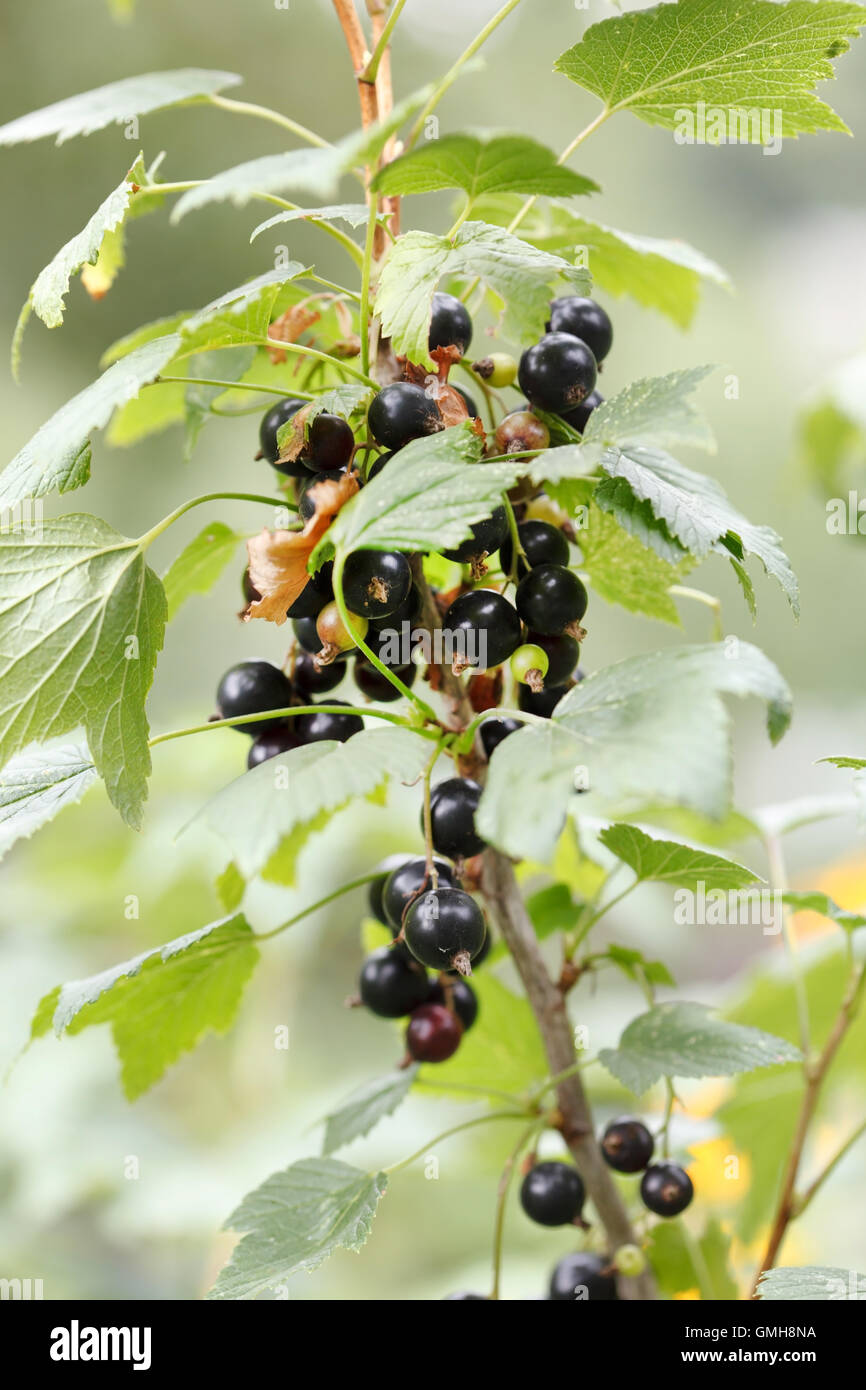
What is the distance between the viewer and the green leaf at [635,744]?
32 cm

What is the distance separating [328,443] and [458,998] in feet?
0.98

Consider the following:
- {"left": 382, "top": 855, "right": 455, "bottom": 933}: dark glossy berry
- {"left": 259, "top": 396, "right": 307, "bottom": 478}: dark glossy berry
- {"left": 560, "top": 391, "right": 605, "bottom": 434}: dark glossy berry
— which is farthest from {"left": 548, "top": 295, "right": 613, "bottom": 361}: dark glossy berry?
{"left": 382, "top": 855, "right": 455, "bottom": 933}: dark glossy berry

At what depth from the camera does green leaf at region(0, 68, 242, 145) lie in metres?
0.47

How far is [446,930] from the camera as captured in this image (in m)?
0.41

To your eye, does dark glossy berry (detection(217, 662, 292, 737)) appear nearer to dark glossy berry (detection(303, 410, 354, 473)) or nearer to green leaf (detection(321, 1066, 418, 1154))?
dark glossy berry (detection(303, 410, 354, 473))

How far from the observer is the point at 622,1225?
563 mm

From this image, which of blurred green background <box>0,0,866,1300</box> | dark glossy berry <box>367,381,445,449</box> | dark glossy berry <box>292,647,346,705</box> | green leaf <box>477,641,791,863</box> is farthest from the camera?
blurred green background <box>0,0,866,1300</box>

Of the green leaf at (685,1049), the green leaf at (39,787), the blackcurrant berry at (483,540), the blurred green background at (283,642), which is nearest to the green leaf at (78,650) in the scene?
A: the green leaf at (39,787)

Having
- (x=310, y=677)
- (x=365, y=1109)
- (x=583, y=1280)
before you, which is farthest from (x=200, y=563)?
(x=583, y=1280)

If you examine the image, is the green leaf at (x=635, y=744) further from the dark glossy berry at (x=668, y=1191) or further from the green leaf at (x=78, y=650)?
the dark glossy berry at (x=668, y=1191)

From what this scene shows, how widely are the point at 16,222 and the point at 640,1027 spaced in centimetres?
207

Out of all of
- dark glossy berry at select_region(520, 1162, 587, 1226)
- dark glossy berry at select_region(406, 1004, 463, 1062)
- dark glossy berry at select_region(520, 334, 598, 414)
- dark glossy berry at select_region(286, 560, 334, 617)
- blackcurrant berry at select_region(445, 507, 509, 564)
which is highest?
dark glossy berry at select_region(520, 334, 598, 414)

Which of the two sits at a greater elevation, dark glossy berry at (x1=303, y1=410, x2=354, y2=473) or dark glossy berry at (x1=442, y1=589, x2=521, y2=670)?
dark glossy berry at (x1=303, y1=410, x2=354, y2=473)

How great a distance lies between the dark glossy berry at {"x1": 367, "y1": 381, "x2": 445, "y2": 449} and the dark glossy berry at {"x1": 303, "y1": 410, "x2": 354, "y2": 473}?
0.8 inches
